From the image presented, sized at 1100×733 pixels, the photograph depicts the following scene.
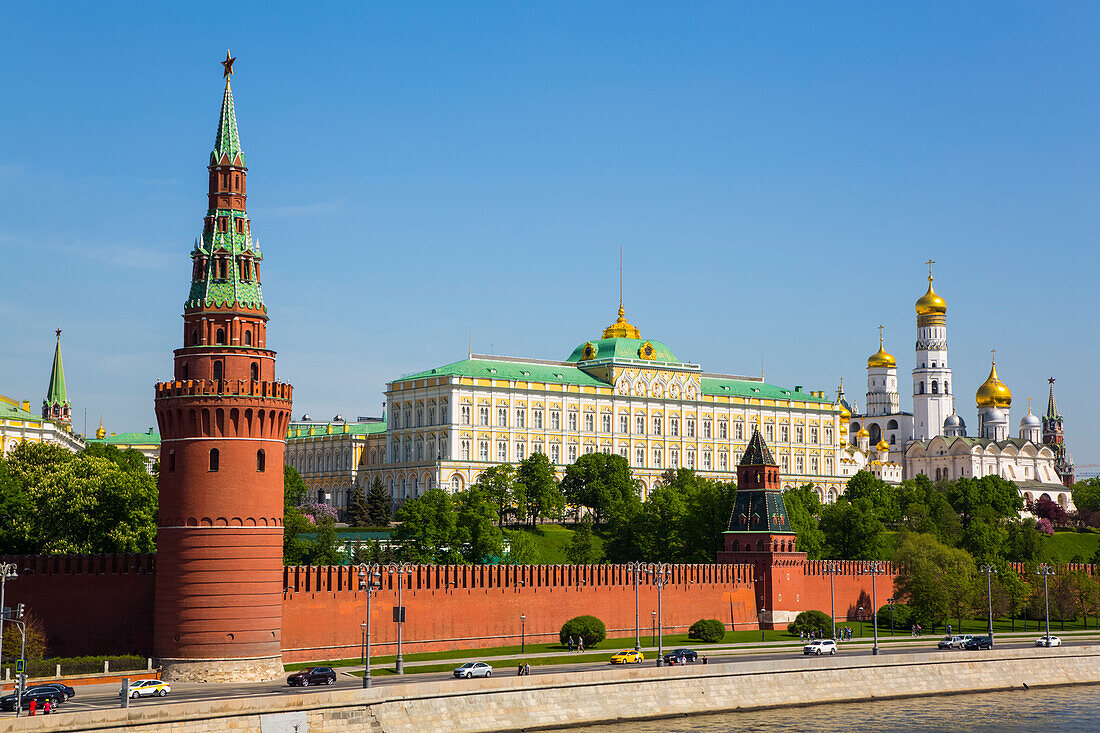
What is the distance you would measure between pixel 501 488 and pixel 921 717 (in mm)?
72314

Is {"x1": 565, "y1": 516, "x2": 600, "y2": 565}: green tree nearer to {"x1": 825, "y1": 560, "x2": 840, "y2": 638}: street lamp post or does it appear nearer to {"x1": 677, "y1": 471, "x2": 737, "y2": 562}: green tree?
{"x1": 677, "y1": 471, "x2": 737, "y2": 562}: green tree

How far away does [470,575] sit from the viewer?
272 feet

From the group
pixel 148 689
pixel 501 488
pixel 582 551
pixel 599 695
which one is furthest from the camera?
pixel 501 488

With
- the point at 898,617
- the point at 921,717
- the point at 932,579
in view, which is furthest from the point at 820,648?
the point at 932,579

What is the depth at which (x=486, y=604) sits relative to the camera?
83.2 metres

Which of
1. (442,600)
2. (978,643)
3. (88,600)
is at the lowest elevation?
(978,643)

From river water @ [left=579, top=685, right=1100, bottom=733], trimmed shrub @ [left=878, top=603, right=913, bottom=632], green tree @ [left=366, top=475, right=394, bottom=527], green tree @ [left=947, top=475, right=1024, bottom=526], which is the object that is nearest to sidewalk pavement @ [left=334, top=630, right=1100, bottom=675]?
trimmed shrub @ [left=878, top=603, right=913, bottom=632]

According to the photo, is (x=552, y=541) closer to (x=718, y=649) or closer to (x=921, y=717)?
(x=718, y=649)

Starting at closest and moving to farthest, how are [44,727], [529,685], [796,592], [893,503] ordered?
1. [44,727]
2. [529,685]
3. [796,592]
4. [893,503]

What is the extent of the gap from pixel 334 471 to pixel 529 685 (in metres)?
125

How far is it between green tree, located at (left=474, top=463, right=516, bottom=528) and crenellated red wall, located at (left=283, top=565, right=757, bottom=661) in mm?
41159

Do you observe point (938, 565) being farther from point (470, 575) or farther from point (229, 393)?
point (229, 393)

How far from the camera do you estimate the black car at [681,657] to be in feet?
245

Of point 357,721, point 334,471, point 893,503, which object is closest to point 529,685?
point 357,721
